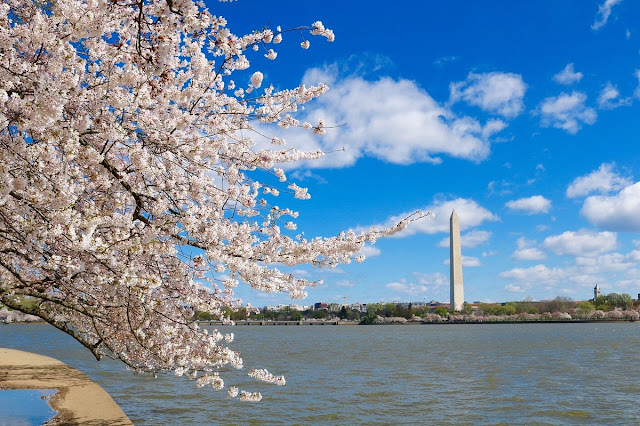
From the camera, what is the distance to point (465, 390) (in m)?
23.4

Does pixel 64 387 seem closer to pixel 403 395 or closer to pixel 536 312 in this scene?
pixel 403 395

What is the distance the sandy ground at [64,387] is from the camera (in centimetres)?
1167

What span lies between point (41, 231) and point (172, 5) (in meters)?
2.35

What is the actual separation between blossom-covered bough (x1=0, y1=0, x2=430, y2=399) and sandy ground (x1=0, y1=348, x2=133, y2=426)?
4160 millimetres

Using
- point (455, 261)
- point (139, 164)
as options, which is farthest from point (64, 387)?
point (455, 261)

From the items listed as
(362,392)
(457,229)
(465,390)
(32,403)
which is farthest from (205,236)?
(457,229)

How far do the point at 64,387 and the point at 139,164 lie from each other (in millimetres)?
11536

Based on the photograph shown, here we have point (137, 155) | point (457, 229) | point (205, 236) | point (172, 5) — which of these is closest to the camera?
point (172, 5)

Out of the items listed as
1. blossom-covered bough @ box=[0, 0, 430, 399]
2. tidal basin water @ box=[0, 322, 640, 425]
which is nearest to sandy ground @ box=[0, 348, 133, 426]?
tidal basin water @ box=[0, 322, 640, 425]

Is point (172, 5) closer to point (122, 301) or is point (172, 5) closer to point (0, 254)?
point (122, 301)

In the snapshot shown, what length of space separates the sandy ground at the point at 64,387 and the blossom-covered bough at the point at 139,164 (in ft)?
13.6

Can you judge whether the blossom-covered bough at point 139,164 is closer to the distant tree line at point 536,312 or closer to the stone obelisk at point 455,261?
the stone obelisk at point 455,261

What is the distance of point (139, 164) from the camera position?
549 centimetres

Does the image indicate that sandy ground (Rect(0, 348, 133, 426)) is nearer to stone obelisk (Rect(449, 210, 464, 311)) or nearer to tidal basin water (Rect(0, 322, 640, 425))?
tidal basin water (Rect(0, 322, 640, 425))
